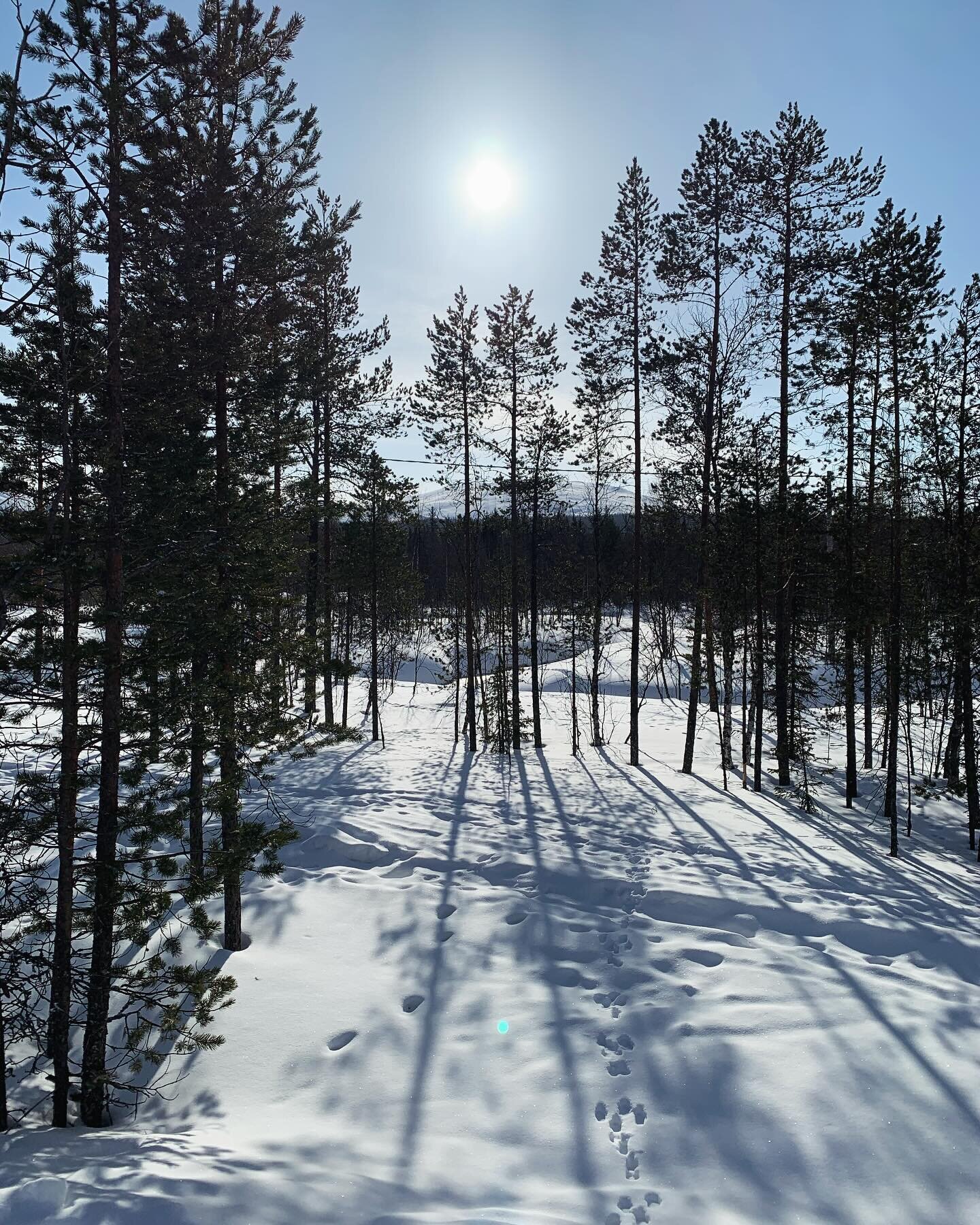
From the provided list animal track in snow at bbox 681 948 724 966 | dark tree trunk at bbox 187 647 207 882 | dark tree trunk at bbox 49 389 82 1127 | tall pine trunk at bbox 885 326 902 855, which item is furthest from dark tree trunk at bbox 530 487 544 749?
dark tree trunk at bbox 49 389 82 1127

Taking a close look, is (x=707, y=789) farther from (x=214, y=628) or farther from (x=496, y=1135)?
(x=214, y=628)

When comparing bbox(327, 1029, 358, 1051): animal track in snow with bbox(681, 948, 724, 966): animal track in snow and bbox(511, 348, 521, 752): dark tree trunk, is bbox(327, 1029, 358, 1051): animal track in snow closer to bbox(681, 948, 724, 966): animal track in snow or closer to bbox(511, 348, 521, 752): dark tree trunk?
bbox(681, 948, 724, 966): animal track in snow

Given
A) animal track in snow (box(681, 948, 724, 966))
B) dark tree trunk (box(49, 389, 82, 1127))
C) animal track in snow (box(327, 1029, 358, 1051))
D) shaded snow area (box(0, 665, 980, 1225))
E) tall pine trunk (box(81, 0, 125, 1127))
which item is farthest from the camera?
animal track in snow (box(681, 948, 724, 966))

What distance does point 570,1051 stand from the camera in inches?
216

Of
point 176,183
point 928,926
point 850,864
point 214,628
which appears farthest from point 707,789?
point 176,183

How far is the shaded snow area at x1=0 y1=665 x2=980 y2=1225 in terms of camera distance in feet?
13.0

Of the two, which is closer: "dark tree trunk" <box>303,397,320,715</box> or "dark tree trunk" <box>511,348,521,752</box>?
"dark tree trunk" <box>303,397,320,715</box>

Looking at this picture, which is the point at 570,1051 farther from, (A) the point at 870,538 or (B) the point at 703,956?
(A) the point at 870,538

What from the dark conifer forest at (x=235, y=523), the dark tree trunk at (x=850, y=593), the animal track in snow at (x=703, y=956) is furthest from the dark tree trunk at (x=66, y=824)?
the dark tree trunk at (x=850, y=593)

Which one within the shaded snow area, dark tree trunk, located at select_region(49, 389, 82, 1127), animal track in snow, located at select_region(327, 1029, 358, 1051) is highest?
dark tree trunk, located at select_region(49, 389, 82, 1127)

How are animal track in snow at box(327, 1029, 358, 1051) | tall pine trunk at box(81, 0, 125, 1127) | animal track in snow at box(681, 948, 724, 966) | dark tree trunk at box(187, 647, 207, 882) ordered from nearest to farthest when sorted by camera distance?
tall pine trunk at box(81, 0, 125, 1127) → dark tree trunk at box(187, 647, 207, 882) → animal track in snow at box(327, 1029, 358, 1051) → animal track in snow at box(681, 948, 724, 966)

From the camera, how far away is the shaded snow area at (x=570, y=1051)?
3.96 m

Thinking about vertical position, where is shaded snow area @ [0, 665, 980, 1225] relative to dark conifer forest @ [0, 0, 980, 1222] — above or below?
below

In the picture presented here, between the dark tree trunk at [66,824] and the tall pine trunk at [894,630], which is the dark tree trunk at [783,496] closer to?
the tall pine trunk at [894,630]
